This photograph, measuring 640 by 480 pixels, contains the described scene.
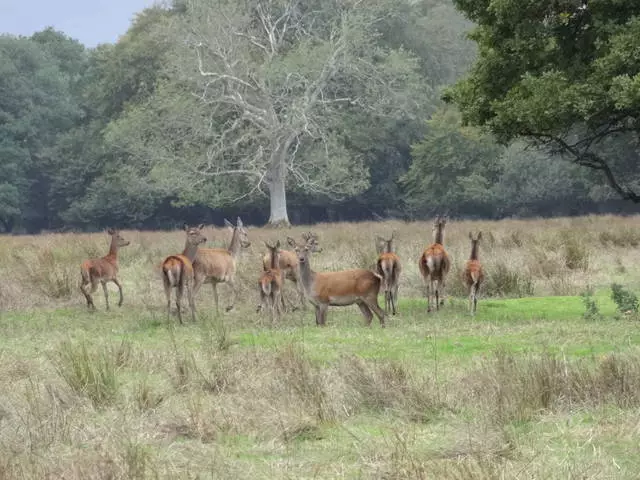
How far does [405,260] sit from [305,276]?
9151 millimetres

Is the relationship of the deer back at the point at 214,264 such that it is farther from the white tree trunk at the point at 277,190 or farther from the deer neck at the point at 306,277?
the white tree trunk at the point at 277,190


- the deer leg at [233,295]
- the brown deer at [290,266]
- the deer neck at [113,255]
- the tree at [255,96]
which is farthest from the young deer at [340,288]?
the tree at [255,96]

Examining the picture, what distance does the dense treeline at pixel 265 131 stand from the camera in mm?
45969

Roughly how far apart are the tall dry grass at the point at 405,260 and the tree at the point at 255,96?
46.5 feet

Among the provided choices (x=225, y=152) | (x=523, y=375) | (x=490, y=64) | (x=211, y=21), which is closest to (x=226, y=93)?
(x=225, y=152)

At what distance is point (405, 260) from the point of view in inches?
971

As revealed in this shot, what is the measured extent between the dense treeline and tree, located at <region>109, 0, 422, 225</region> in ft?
0.35

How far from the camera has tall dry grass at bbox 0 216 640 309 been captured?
64.8ft

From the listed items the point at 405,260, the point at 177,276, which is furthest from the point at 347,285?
the point at 405,260

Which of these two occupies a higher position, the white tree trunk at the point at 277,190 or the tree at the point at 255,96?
the tree at the point at 255,96

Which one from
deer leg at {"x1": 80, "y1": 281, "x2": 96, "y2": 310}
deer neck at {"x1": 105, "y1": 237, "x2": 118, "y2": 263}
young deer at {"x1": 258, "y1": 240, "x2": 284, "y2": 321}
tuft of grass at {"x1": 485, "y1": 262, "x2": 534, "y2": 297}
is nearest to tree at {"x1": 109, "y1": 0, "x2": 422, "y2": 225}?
deer neck at {"x1": 105, "y1": 237, "x2": 118, "y2": 263}

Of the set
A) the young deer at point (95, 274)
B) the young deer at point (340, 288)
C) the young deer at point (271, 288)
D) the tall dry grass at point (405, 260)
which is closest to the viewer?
the young deer at point (340, 288)

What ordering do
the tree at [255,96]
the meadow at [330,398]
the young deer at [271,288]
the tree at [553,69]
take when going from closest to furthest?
the meadow at [330,398] < the tree at [553,69] < the young deer at [271,288] < the tree at [255,96]

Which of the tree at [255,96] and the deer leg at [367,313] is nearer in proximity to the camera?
the deer leg at [367,313]
